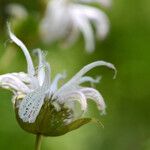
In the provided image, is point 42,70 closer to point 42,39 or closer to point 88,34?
point 42,39

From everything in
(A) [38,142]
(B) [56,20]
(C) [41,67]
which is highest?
(B) [56,20]

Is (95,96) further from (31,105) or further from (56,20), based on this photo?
(56,20)

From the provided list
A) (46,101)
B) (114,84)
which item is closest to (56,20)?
(114,84)

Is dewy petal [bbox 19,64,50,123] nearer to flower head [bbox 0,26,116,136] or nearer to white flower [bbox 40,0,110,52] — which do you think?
flower head [bbox 0,26,116,136]

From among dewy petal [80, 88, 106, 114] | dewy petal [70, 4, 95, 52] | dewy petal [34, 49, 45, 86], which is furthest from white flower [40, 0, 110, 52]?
dewy petal [80, 88, 106, 114]

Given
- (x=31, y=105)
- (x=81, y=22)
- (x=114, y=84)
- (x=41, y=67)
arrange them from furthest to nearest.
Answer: (x=114, y=84)
(x=81, y=22)
(x=41, y=67)
(x=31, y=105)

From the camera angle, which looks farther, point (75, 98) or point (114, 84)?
point (114, 84)

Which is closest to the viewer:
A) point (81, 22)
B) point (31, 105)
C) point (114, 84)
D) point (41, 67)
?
point (31, 105)

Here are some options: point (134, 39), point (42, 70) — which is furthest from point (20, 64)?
point (42, 70)
